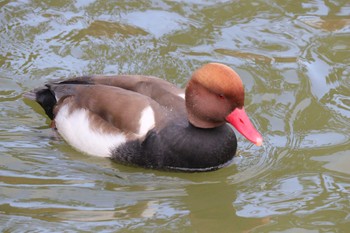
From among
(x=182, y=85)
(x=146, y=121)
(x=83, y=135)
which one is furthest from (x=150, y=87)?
(x=182, y=85)

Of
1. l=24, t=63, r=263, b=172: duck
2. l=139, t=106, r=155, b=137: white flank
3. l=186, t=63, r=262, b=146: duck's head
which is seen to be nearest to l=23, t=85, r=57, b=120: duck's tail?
l=24, t=63, r=263, b=172: duck

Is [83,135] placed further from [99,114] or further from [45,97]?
[45,97]

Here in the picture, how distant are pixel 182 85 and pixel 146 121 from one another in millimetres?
1281

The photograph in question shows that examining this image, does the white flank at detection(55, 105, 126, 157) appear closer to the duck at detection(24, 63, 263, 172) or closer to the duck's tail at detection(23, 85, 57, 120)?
the duck at detection(24, 63, 263, 172)

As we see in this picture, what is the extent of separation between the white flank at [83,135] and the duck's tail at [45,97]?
0.16m

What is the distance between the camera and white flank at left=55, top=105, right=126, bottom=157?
6137mm

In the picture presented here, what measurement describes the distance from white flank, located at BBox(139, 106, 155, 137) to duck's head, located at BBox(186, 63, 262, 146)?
0.94 feet

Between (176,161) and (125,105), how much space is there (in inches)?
23.5

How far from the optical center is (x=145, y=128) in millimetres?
5949

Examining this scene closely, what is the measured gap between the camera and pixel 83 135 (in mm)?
6332

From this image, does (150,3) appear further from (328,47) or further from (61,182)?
(61,182)

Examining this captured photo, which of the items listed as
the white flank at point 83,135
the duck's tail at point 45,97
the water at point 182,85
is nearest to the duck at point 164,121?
the white flank at point 83,135

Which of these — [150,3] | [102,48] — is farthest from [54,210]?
[150,3]

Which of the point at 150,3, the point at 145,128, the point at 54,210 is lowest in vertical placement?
the point at 54,210
